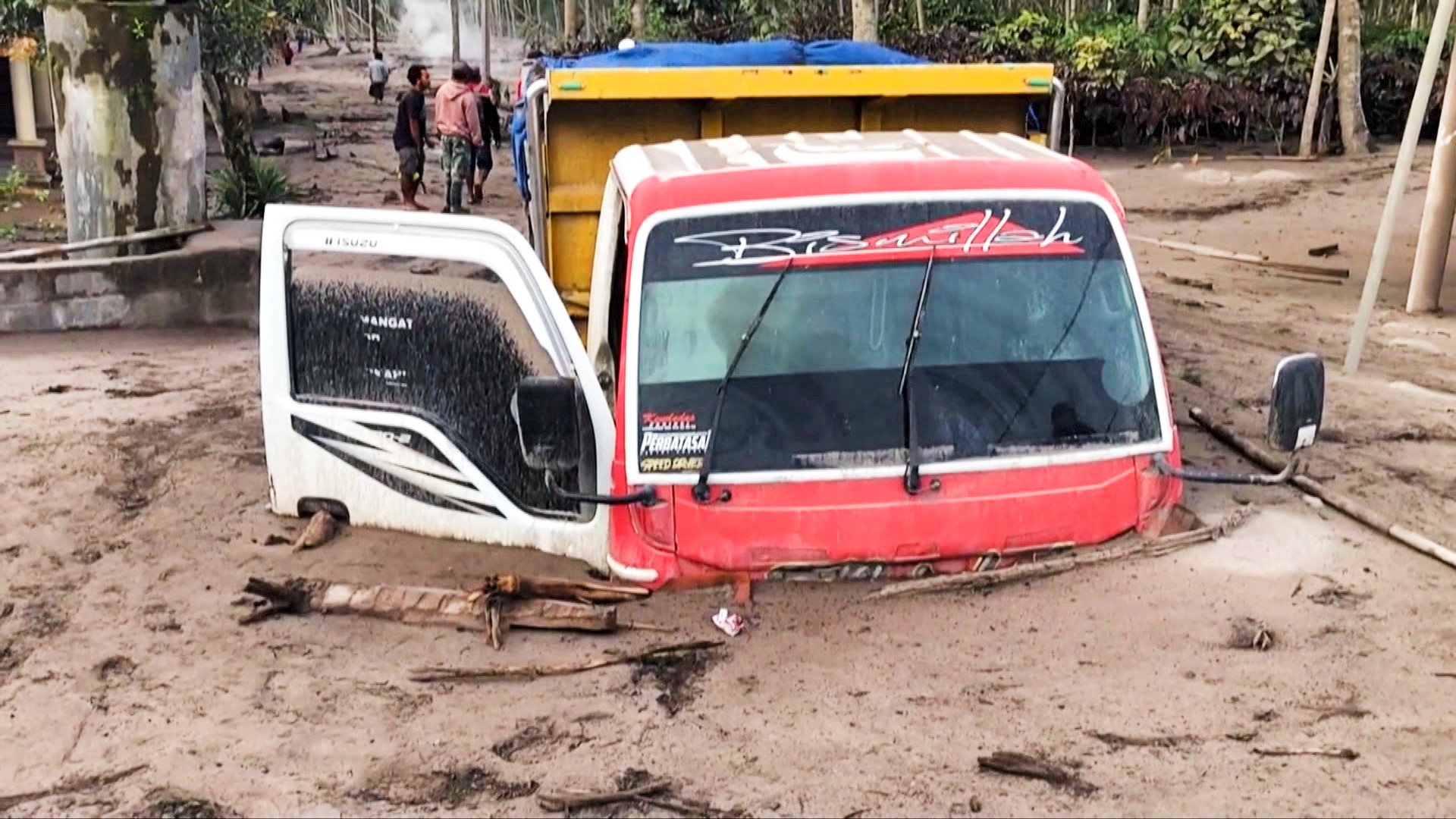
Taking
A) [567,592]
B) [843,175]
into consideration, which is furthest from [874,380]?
[567,592]

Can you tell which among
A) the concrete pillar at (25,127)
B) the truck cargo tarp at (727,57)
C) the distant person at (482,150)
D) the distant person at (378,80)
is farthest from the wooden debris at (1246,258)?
the distant person at (378,80)

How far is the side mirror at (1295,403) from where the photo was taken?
468 cm

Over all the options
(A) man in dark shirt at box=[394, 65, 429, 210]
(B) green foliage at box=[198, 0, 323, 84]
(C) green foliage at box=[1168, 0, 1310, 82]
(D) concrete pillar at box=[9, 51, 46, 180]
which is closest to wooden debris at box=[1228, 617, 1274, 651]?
(B) green foliage at box=[198, 0, 323, 84]

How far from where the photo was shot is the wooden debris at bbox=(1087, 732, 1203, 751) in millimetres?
3967

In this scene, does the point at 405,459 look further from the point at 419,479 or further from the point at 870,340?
the point at 870,340

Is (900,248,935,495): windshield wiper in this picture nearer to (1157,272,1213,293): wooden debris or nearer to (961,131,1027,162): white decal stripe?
(961,131,1027,162): white decal stripe

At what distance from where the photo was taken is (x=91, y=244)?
1155 cm

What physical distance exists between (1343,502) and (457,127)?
42.1 feet

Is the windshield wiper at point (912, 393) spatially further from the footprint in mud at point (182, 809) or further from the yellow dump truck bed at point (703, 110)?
the footprint in mud at point (182, 809)

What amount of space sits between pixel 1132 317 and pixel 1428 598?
1.32m

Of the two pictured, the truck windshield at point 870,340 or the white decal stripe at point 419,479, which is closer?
the truck windshield at point 870,340

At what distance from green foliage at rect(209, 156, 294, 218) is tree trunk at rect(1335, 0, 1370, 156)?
51.6 feet

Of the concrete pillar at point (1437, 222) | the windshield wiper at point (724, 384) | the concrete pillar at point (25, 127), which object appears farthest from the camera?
the concrete pillar at point (25, 127)

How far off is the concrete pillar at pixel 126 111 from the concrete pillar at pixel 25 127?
333 inches
